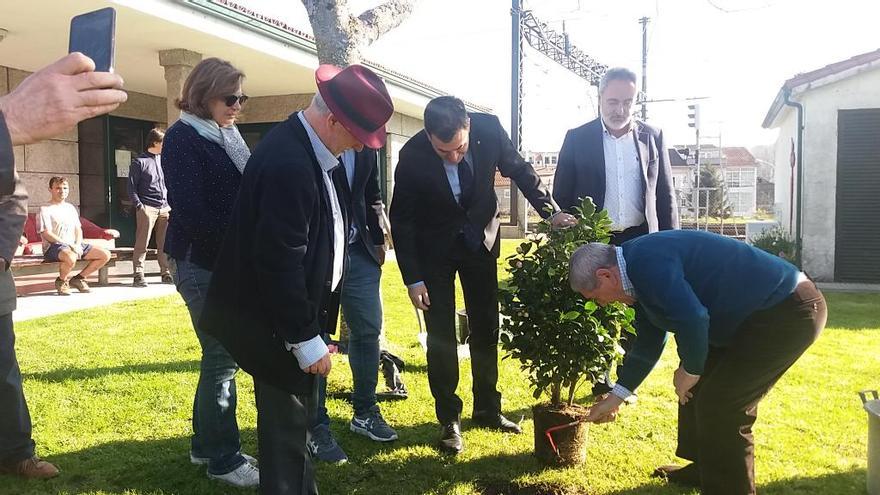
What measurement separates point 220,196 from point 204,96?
47 centimetres

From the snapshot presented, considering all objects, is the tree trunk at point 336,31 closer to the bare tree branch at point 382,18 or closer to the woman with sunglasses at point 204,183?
the bare tree branch at point 382,18

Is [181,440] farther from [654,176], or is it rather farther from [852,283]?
[852,283]

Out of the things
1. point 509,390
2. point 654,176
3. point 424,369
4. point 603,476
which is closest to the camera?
point 603,476

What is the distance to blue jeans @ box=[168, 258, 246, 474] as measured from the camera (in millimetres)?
3193

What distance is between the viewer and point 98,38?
168cm

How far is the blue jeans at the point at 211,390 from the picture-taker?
319 centimetres

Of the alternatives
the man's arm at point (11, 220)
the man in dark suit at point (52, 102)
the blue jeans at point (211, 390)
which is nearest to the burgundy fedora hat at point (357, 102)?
the man in dark suit at point (52, 102)

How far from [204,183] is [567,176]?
2381 millimetres

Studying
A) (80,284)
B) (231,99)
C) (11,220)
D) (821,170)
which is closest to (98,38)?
(231,99)

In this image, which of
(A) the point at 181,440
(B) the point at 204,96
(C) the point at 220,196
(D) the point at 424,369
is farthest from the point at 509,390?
(B) the point at 204,96

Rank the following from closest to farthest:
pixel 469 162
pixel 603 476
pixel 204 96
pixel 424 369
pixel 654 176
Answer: pixel 204 96, pixel 603 476, pixel 469 162, pixel 654 176, pixel 424 369

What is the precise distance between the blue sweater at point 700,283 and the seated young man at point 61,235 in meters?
8.19

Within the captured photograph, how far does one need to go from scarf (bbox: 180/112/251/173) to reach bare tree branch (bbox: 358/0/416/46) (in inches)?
121

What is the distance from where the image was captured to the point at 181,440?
13.1 ft
